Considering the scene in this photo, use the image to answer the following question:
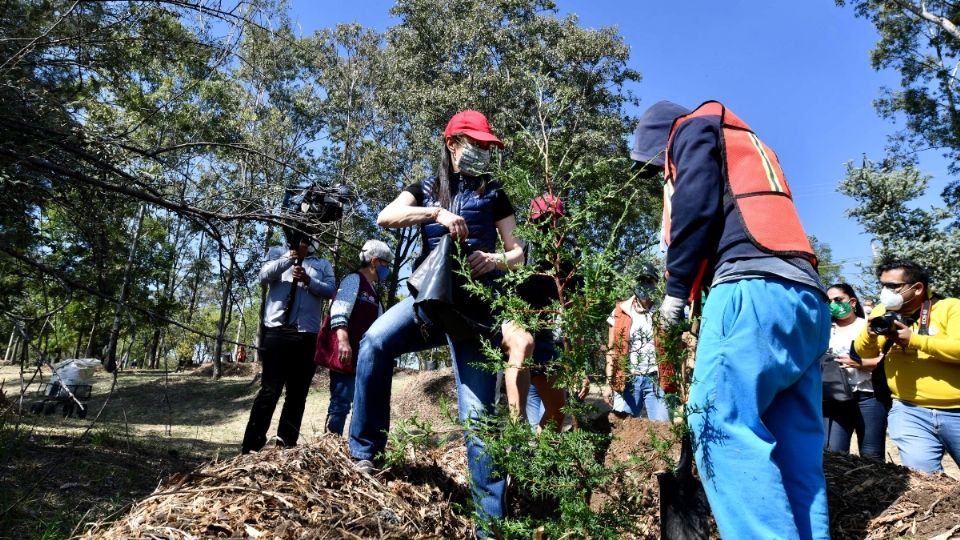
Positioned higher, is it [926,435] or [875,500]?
[926,435]

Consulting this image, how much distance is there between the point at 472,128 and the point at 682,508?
1.75 m

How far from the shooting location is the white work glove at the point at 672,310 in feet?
6.70

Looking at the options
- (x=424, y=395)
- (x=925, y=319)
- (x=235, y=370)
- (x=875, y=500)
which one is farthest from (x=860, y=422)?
(x=235, y=370)

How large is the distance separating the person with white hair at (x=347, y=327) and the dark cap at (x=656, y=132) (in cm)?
243

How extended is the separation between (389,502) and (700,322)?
4.50 feet

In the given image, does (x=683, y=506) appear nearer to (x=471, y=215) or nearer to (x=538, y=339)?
(x=538, y=339)

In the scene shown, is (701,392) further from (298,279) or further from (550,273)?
(298,279)

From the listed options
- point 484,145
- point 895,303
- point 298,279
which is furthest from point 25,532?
point 895,303

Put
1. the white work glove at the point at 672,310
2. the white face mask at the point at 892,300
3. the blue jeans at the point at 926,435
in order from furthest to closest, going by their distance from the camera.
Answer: the white face mask at the point at 892,300 → the blue jeans at the point at 926,435 → the white work glove at the point at 672,310

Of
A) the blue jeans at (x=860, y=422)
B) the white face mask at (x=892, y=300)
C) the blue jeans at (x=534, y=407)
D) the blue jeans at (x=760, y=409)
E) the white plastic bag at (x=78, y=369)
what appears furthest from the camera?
the white plastic bag at (x=78, y=369)

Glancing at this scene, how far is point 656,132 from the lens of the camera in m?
2.37

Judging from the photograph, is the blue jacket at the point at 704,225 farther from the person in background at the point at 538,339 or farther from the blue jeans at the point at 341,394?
the blue jeans at the point at 341,394

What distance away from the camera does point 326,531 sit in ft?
6.51

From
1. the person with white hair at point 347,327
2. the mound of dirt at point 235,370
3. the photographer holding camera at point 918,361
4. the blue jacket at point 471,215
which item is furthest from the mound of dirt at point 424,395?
the mound of dirt at point 235,370
